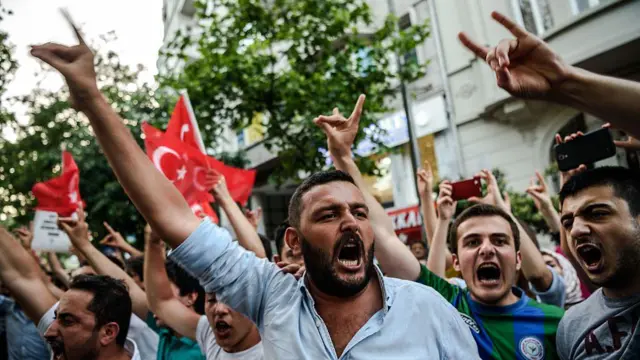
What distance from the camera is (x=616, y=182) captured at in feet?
6.86

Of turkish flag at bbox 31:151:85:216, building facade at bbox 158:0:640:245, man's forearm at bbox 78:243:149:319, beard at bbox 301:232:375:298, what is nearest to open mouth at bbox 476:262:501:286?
beard at bbox 301:232:375:298

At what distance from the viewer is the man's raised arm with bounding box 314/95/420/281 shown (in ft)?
8.28

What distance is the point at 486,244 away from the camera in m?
2.70

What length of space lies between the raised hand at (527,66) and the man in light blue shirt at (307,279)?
745 mm

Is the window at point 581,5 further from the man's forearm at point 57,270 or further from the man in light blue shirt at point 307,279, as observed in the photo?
the man's forearm at point 57,270

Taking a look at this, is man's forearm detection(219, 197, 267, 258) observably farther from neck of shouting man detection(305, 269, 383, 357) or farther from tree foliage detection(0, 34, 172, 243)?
tree foliage detection(0, 34, 172, 243)

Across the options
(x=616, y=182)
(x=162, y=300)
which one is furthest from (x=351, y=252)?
(x=162, y=300)

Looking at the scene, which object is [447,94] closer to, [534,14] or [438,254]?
[534,14]

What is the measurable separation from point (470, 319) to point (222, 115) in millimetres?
7384

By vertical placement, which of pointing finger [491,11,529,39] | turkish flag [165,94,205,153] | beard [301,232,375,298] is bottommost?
beard [301,232,375,298]

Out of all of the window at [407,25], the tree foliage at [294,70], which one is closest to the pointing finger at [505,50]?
the tree foliage at [294,70]

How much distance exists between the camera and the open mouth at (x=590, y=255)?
2029mm

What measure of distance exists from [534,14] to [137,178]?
993 centimetres

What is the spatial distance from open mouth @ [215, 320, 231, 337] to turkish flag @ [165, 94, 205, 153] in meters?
2.78
